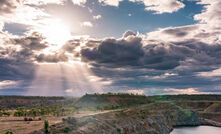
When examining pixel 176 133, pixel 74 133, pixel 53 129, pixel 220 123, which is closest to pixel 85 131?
pixel 74 133

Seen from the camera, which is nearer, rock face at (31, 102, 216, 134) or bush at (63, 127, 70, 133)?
bush at (63, 127, 70, 133)

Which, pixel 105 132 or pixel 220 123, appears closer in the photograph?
pixel 105 132

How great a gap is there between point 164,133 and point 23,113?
304ft

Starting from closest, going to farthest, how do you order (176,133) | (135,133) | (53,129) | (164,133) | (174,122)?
(53,129) < (135,133) < (164,133) < (176,133) < (174,122)

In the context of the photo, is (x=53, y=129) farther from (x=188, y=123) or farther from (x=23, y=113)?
(x=188, y=123)

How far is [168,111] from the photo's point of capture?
17100cm

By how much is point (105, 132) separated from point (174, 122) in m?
112

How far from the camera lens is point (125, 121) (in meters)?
95.4

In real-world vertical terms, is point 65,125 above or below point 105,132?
above

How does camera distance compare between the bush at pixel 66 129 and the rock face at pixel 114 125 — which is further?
the rock face at pixel 114 125

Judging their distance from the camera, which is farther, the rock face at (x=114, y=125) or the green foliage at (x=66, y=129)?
the rock face at (x=114, y=125)

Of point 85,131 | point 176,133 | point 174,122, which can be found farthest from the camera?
point 174,122

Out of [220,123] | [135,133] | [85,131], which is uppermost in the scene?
[85,131]

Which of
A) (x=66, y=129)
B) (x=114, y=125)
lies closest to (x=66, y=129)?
(x=66, y=129)
